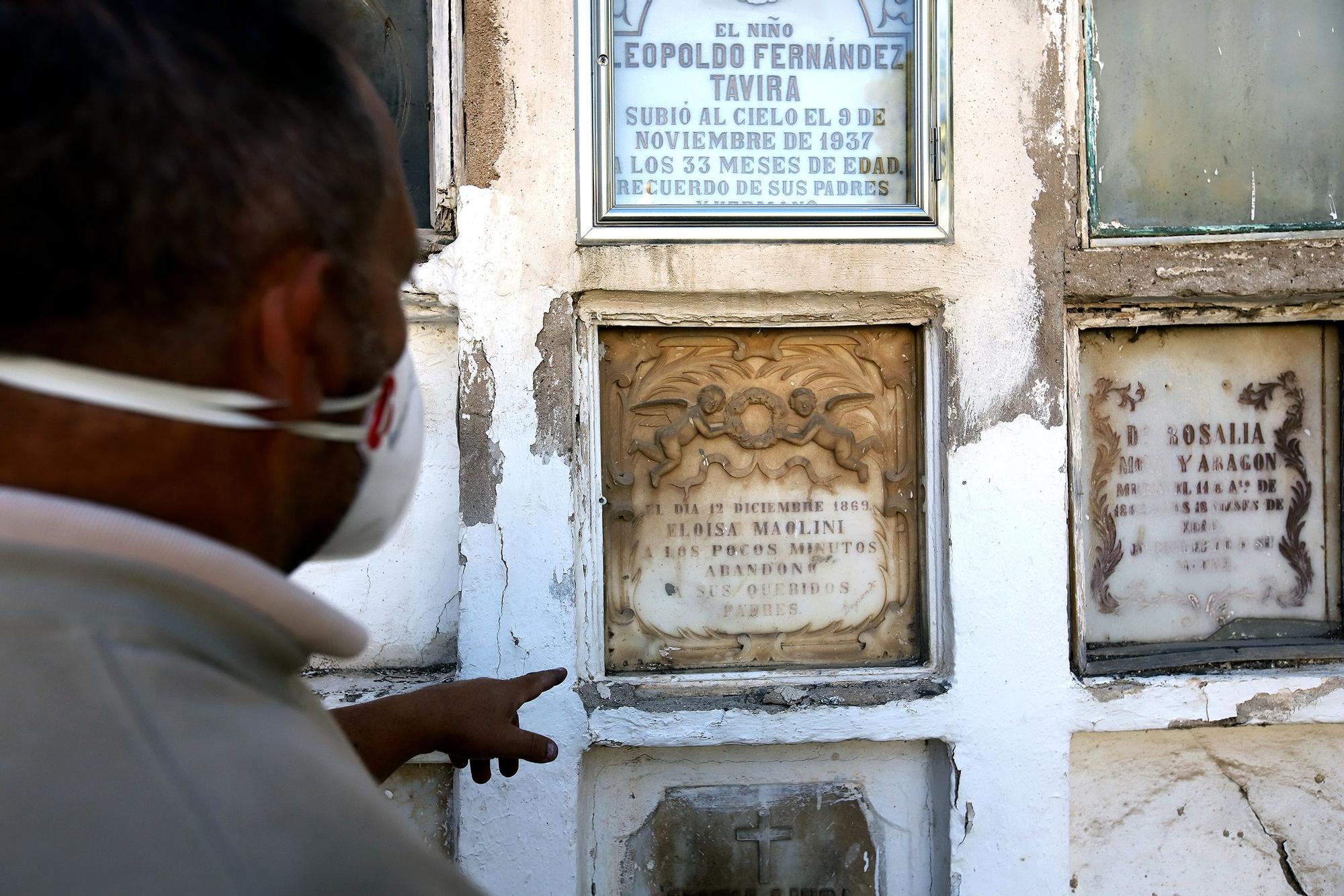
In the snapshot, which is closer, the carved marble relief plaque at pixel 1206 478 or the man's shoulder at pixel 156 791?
A: the man's shoulder at pixel 156 791

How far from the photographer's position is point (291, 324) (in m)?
0.77

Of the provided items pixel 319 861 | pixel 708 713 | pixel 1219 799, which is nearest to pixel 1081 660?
pixel 1219 799

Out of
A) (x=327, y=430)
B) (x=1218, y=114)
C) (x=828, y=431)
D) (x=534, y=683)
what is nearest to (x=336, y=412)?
(x=327, y=430)

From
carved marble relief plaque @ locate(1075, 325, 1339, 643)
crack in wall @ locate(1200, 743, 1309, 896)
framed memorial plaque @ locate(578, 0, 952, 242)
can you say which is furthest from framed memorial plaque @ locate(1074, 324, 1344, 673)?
framed memorial plaque @ locate(578, 0, 952, 242)

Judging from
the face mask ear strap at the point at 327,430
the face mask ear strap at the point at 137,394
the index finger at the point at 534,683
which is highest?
the face mask ear strap at the point at 137,394

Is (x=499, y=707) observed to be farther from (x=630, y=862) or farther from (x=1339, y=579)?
(x=1339, y=579)

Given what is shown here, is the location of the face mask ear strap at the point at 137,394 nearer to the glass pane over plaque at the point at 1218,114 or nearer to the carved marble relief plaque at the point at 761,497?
the carved marble relief plaque at the point at 761,497

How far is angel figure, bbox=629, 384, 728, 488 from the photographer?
93.3 inches

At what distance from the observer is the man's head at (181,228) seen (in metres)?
0.67

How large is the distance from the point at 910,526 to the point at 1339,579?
1122 millimetres

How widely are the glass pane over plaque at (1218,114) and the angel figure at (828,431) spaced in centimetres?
79

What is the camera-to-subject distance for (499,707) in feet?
5.16

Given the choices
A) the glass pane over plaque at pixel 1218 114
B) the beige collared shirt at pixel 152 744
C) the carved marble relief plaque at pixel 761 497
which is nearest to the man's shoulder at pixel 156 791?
the beige collared shirt at pixel 152 744

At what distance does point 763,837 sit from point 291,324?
195 centimetres
